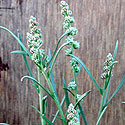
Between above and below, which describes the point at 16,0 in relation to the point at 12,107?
above

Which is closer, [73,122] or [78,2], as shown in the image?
[73,122]

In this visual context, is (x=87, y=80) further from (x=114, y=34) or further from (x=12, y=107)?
(x=12, y=107)

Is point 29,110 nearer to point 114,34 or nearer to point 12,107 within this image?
point 12,107

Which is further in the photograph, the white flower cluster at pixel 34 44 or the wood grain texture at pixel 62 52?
the wood grain texture at pixel 62 52

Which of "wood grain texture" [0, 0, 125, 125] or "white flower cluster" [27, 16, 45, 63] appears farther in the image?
"wood grain texture" [0, 0, 125, 125]

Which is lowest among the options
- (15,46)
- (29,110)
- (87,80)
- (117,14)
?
(29,110)

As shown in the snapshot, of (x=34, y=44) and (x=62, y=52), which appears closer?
(x=34, y=44)

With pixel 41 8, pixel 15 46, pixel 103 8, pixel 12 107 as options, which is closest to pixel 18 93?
pixel 12 107
